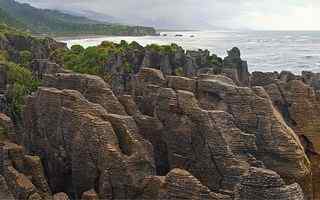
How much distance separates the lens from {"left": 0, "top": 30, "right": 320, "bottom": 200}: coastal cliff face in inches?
848

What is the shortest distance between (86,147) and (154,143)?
3.38m

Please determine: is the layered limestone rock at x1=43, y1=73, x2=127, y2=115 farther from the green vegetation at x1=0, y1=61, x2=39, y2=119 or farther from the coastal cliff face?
the green vegetation at x1=0, y1=61, x2=39, y2=119

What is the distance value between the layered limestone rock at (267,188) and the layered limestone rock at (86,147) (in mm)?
5885

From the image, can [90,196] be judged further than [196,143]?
No

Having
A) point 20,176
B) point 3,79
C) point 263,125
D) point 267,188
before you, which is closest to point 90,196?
point 20,176

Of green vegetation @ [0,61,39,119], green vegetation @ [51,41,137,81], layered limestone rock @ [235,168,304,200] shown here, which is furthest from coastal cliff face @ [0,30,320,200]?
green vegetation @ [51,41,137,81]

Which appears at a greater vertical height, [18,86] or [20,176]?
[20,176]

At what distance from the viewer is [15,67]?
53.0 m

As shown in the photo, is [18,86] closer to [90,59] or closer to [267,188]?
[90,59]

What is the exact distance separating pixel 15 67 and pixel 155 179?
35.3m

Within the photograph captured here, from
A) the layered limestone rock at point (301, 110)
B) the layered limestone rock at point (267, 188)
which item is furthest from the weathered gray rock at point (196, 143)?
the layered limestone rock at point (301, 110)

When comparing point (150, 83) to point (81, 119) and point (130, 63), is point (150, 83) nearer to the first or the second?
point (81, 119)

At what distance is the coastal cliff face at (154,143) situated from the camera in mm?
21547

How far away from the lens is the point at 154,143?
25219mm
